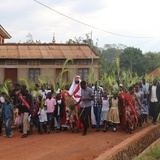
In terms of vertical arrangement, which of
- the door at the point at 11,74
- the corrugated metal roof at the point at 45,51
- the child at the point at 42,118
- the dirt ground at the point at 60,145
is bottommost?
the dirt ground at the point at 60,145

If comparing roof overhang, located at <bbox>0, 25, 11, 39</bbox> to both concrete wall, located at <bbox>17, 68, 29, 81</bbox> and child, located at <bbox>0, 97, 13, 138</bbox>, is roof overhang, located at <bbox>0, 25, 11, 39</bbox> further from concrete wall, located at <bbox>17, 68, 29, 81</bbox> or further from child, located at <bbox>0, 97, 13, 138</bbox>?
child, located at <bbox>0, 97, 13, 138</bbox>

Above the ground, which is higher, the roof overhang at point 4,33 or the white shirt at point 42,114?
the roof overhang at point 4,33

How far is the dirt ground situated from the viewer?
7.77 m

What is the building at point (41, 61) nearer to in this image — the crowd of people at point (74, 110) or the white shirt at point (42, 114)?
the crowd of people at point (74, 110)

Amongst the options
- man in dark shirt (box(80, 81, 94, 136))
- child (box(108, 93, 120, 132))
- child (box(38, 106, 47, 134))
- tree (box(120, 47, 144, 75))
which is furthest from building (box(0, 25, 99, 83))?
tree (box(120, 47, 144, 75))

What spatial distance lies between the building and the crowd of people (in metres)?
13.1

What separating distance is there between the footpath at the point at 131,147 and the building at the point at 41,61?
13.9 m

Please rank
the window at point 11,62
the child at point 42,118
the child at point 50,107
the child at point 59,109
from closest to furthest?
1. the child at point 42,118
2. the child at point 50,107
3. the child at point 59,109
4. the window at point 11,62

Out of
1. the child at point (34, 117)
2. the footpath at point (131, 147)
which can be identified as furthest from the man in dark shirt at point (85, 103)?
the footpath at point (131, 147)

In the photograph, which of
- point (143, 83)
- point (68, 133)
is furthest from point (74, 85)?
point (143, 83)

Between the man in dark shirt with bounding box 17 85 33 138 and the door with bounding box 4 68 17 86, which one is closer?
the man in dark shirt with bounding box 17 85 33 138

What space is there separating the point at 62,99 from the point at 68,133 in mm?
1147

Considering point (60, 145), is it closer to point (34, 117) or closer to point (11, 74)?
point (34, 117)

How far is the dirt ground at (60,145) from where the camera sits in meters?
7.77
